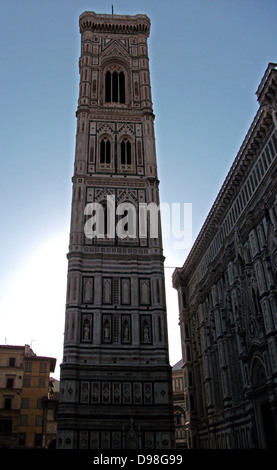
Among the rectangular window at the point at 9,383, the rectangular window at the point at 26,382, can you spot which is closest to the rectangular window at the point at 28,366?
the rectangular window at the point at 26,382

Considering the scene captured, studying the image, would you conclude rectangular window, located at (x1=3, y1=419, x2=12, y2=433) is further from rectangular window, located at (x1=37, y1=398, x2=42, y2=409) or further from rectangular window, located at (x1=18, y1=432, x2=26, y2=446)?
rectangular window, located at (x1=37, y1=398, x2=42, y2=409)

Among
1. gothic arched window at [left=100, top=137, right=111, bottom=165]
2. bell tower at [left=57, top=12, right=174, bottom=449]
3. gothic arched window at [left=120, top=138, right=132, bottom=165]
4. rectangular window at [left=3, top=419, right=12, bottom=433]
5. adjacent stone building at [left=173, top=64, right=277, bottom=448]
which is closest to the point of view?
adjacent stone building at [left=173, top=64, right=277, bottom=448]

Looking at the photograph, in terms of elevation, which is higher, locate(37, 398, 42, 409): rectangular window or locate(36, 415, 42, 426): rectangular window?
locate(37, 398, 42, 409): rectangular window

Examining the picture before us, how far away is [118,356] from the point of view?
A: 80.0 feet

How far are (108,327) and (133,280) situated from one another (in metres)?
3.29

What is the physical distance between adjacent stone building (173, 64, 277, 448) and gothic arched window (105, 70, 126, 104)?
1329 centimetres

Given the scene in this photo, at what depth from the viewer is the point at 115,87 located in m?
35.8

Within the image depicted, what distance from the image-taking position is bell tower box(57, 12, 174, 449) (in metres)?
22.8

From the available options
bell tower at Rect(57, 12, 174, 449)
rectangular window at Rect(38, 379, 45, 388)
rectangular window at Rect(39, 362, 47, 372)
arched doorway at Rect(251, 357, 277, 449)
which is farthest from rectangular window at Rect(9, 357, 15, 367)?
arched doorway at Rect(251, 357, 277, 449)

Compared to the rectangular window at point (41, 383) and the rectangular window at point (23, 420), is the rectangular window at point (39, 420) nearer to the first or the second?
A: the rectangular window at point (23, 420)

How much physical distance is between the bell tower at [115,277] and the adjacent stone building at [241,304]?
11.6ft

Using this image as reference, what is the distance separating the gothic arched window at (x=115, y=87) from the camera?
35188 millimetres

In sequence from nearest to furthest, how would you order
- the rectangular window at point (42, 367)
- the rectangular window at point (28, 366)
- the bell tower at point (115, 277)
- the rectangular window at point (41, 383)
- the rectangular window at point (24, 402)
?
the bell tower at point (115, 277), the rectangular window at point (24, 402), the rectangular window at point (41, 383), the rectangular window at point (28, 366), the rectangular window at point (42, 367)
